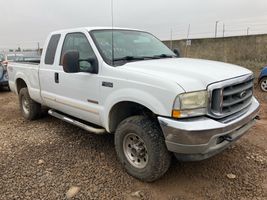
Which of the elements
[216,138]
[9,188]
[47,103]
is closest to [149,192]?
[216,138]

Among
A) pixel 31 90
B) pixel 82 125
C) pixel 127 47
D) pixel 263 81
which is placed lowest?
pixel 263 81

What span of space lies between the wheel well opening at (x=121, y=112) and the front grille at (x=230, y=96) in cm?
96

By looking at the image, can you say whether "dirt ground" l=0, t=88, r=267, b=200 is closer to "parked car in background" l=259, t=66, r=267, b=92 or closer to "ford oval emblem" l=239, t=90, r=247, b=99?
"ford oval emblem" l=239, t=90, r=247, b=99

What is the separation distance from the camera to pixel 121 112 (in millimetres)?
3656

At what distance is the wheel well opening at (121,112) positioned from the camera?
3506mm

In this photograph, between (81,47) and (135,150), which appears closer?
(135,150)

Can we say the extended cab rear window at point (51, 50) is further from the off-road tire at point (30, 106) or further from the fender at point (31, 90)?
the off-road tire at point (30, 106)

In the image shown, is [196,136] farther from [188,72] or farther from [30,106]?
[30,106]

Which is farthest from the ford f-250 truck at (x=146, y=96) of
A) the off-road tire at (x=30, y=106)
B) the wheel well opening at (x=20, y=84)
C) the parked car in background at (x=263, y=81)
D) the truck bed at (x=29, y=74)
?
the parked car in background at (x=263, y=81)

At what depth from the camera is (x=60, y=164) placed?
12.7 feet

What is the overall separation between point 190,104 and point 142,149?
925mm

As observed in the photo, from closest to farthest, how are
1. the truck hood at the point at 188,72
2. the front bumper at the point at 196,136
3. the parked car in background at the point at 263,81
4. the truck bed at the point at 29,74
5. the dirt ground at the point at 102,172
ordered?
the front bumper at the point at 196,136, the truck hood at the point at 188,72, the dirt ground at the point at 102,172, the truck bed at the point at 29,74, the parked car in background at the point at 263,81

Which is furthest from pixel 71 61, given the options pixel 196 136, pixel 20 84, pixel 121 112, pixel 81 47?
pixel 20 84

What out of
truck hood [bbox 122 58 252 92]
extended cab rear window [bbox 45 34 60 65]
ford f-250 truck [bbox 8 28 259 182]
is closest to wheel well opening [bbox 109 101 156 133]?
ford f-250 truck [bbox 8 28 259 182]
